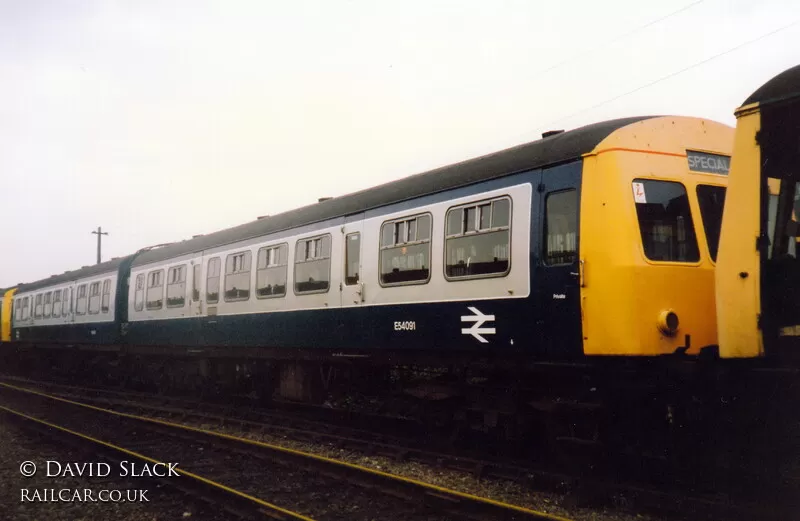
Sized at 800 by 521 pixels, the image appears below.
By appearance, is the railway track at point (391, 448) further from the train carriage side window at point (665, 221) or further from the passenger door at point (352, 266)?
the train carriage side window at point (665, 221)

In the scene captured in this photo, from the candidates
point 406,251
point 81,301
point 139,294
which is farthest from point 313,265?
point 81,301

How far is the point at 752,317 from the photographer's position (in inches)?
202

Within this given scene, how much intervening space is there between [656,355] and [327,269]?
18.0ft

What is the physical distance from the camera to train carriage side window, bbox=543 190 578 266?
6555mm

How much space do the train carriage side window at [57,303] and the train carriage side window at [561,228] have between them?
835 inches

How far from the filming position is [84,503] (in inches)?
268

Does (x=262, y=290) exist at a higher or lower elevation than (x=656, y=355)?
higher

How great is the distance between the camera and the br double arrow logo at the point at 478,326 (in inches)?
290

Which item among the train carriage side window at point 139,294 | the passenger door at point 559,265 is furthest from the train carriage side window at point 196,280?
the passenger door at point 559,265

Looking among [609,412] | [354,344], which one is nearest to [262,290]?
[354,344]

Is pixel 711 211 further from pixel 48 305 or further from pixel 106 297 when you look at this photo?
pixel 48 305

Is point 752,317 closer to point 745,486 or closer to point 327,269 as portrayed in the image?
point 745,486

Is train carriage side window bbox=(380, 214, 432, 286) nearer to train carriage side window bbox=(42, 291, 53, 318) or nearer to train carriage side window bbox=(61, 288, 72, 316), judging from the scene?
train carriage side window bbox=(61, 288, 72, 316)

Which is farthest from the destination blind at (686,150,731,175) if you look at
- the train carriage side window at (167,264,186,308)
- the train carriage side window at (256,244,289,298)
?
the train carriage side window at (167,264,186,308)
